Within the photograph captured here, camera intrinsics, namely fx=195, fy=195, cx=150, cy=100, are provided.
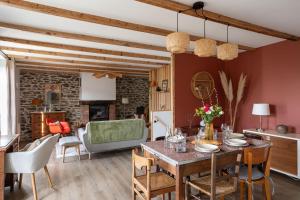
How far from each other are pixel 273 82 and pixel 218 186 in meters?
2.92

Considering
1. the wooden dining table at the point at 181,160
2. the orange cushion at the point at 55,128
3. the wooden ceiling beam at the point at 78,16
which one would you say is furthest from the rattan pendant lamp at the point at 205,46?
the orange cushion at the point at 55,128

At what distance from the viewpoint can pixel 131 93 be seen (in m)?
8.84

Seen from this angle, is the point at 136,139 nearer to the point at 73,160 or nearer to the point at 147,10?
the point at 73,160

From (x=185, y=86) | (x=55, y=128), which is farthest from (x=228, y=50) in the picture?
(x=55, y=128)

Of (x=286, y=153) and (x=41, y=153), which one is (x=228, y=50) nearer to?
(x=286, y=153)

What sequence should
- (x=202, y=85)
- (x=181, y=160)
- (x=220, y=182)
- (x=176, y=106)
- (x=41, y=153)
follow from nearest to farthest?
(x=181, y=160) < (x=220, y=182) < (x=41, y=153) < (x=176, y=106) < (x=202, y=85)

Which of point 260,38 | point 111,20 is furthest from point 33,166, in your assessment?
point 260,38

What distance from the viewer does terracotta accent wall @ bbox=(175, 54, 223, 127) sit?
173 inches

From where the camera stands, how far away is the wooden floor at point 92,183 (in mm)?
2803

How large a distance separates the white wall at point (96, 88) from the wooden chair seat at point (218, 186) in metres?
6.05

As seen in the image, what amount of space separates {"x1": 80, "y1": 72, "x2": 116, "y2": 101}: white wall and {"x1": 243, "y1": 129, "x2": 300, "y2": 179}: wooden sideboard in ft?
18.8

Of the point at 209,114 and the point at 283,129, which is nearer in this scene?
the point at 209,114

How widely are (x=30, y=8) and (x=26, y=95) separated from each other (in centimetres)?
570

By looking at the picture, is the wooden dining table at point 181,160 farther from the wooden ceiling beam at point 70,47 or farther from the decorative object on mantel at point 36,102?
the decorative object on mantel at point 36,102
